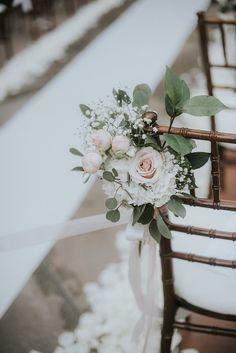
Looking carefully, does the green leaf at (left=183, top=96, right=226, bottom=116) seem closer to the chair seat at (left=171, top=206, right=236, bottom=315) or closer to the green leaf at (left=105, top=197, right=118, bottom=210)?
the green leaf at (left=105, top=197, right=118, bottom=210)

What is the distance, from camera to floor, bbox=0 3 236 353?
2074 millimetres

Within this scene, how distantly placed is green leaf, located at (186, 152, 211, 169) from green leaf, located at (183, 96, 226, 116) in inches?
4.4

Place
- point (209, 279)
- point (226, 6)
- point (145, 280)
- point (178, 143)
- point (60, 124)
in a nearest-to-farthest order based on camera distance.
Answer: point (178, 143) → point (209, 279) → point (145, 280) → point (226, 6) → point (60, 124)

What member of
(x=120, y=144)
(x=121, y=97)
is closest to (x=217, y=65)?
(x=121, y=97)

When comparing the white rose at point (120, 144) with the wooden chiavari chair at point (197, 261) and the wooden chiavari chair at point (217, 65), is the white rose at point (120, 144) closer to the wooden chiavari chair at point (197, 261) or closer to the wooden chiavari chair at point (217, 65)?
the wooden chiavari chair at point (197, 261)

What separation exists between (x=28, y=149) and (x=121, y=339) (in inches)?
74.8

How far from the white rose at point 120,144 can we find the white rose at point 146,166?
0.15 feet

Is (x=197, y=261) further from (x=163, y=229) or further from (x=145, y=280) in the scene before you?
(x=145, y=280)

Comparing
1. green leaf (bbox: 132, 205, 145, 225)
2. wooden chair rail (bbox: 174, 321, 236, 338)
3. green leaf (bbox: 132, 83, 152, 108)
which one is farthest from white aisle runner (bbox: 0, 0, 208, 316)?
wooden chair rail (bbox: 174, 321, 236, 338)

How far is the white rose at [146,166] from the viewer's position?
131 cm

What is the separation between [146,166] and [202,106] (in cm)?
21

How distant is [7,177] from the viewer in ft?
10.8

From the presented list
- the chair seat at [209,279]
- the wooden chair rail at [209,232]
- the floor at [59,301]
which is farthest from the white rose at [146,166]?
the floor at [59,301]

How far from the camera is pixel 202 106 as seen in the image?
4.29 feet
